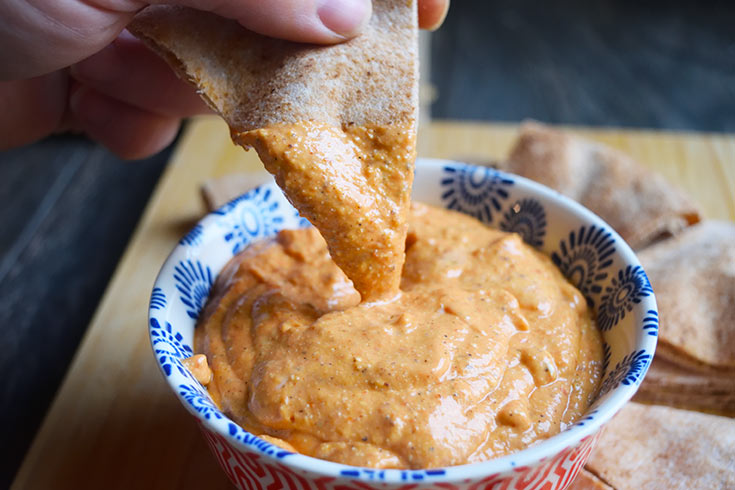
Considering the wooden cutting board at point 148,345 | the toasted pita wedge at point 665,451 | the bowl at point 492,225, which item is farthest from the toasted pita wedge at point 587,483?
the wooden cutting board at point 148,345

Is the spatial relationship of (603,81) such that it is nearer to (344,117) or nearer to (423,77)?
(423,77)

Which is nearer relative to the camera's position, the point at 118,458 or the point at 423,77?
the point at 118,458

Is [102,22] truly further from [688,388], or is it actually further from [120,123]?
[688,388]

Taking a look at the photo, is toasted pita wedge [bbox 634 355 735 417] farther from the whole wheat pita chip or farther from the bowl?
the whole wheat pita chip

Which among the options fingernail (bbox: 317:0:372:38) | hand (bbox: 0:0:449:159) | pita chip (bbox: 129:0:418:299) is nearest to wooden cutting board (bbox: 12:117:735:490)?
hand (bbox: 0:0:449:159)

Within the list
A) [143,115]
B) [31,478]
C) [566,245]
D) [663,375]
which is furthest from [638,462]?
[143,115]

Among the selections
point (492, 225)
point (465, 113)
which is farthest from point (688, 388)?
point (465, 113)

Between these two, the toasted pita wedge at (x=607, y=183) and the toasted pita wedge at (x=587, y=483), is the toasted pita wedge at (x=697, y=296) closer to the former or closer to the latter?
the toasted pita wedge at (x=607, y=183)

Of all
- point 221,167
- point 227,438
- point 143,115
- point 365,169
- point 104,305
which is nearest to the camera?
point 227,438
